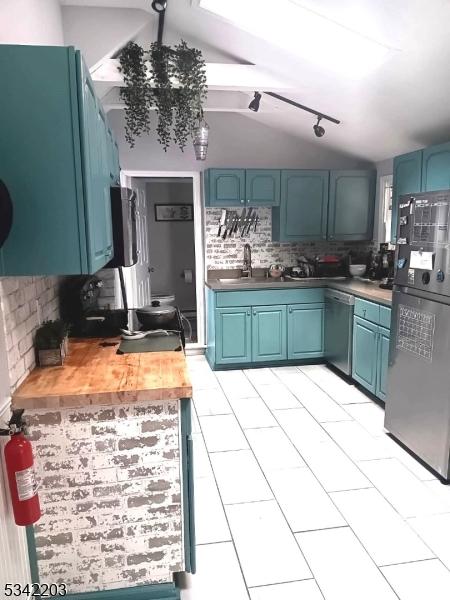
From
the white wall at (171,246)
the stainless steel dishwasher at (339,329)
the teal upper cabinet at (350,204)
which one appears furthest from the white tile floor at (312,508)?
the white wall at (171,246)

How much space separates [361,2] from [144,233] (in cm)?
347

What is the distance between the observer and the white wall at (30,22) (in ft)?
5.41

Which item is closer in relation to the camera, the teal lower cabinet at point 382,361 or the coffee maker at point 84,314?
the coffee maker at point 84,314

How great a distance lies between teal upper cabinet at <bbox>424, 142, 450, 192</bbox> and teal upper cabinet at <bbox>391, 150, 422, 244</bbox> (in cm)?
8

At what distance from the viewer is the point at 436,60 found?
232cm

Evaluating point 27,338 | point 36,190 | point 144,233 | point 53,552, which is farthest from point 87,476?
point 144,233

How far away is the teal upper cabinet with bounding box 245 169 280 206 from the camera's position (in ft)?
14.3

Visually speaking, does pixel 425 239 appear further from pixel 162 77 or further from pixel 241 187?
pixel 241 187

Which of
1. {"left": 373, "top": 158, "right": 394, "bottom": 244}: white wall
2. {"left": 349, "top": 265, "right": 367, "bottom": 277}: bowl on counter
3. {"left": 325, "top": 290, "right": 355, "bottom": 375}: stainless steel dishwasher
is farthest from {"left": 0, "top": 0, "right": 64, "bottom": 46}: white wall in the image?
{"left": 349, "top": 265, "right": 367, "bottom": 277}: bowl on counter

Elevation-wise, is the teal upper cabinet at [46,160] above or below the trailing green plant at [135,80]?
below

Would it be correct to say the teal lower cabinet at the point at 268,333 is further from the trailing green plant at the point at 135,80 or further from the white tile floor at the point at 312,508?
the trailing green plant at the point at 135,80

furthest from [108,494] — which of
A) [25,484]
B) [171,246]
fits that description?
[171,246]

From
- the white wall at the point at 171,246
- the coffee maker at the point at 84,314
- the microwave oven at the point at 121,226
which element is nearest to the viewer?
the microwave oven at the point at 121,226

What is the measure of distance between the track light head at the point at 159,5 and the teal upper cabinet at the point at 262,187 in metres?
1.92
